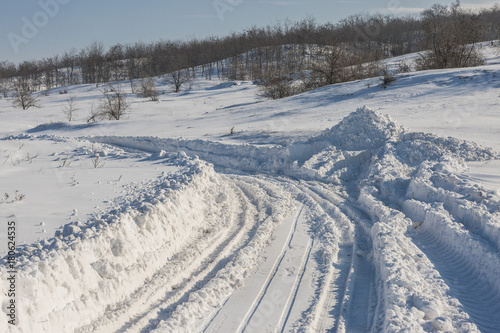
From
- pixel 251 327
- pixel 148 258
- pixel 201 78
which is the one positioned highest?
pixel 201 78

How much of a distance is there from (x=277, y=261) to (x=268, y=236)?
1.02m

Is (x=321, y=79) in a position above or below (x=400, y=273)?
above

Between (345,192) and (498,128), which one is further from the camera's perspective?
(498,128)

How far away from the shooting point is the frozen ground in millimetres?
4617

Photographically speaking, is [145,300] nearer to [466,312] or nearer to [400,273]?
[400,273]

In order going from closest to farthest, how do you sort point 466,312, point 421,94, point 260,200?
point 466,312
point 260,200
point 421,94

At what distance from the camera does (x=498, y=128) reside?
47.0ft

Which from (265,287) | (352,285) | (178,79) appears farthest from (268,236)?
(178,79)

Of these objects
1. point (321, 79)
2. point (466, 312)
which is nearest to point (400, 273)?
point (466, 312)

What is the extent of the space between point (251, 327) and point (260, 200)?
509cm

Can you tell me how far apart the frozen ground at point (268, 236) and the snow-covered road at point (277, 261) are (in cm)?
2

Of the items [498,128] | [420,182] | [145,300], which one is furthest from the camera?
[498,128]

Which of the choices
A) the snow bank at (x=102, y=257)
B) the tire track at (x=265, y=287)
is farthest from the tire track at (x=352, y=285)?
the snow bank at (x=102, y=257)

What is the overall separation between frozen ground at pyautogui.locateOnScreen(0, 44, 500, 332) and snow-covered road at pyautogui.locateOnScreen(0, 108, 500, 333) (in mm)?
23
